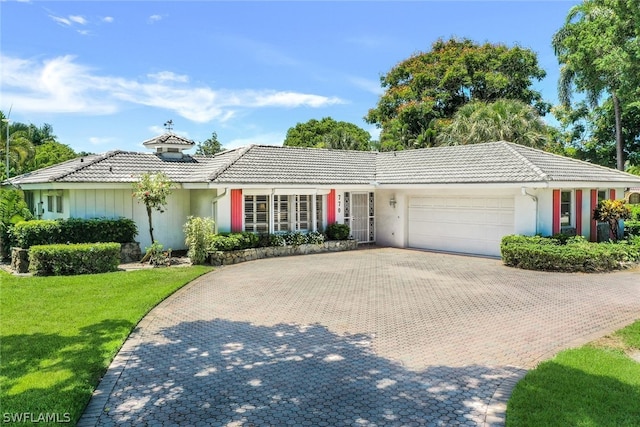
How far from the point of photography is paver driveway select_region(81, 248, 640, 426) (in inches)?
229

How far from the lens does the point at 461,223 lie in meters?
20.1

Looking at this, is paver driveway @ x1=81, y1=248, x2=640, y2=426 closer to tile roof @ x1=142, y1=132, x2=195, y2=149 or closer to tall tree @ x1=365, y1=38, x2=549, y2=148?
tile roof @ x1=142, y1=132, x2=195, y2=149

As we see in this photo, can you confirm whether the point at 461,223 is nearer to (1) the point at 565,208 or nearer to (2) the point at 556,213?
(2) the point at 556,213

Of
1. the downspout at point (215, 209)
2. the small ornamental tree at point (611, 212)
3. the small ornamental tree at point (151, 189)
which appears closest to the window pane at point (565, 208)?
the small ornamental tree at point (611, 212)

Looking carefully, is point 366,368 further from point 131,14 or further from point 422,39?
point 422,39

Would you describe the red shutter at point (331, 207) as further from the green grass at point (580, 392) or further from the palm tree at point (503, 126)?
the green grass at point (580, 392)

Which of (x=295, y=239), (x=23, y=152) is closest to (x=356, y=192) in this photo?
(x=295, y=239)

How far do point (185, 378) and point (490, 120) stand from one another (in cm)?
2674

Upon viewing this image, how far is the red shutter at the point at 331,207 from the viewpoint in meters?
22.0

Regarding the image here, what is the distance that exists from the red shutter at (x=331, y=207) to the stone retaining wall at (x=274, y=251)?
48.4 inches

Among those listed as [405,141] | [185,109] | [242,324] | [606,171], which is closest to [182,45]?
[185,109]

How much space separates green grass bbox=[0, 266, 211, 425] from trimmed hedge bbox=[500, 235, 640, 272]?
10751 mm

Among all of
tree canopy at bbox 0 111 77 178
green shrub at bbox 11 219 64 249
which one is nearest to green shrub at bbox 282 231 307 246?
green shrub at bbox 11 219 64 249

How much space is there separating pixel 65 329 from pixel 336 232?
45.2 feet
